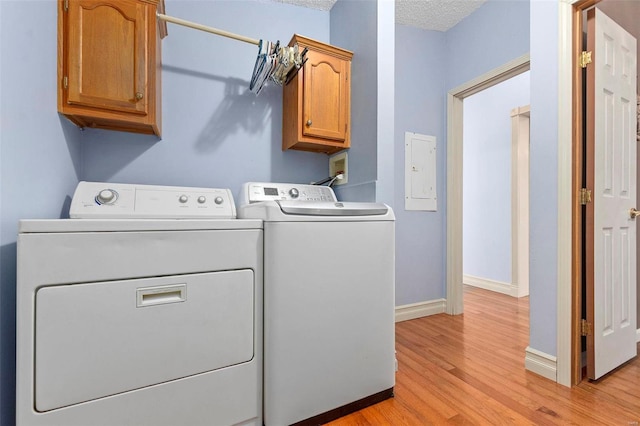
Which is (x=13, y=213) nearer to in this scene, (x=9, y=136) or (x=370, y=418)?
(x=9, y=136)

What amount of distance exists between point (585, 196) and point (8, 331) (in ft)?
8.20

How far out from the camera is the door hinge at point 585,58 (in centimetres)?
152

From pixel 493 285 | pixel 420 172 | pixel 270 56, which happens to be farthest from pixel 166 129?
pixel 493 285

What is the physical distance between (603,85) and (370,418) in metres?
2.07

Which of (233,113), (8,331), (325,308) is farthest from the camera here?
(233,113)

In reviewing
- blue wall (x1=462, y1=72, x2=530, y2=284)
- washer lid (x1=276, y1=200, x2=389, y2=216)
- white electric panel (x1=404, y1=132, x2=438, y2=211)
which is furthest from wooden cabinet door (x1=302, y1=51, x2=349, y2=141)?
blue wall (x1=462, y1=72, x2=530, y2=284)

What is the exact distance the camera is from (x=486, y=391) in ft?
4.78

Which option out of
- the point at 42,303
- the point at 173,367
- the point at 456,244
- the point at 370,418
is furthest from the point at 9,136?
the point at 456,244

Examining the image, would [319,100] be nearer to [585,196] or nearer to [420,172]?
[420,172]

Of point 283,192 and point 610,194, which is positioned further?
point 283,192

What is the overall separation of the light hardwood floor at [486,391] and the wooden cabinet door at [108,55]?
1773 millimetres

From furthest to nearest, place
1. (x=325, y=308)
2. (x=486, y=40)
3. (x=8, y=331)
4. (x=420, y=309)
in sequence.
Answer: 1. (x=420, y=309)
2. (x=486, y=40)
3. (x=325, y=308)
4. (x=8, y=331)

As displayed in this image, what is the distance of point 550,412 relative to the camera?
4.26ft

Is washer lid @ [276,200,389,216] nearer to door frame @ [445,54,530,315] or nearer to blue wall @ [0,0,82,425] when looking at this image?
blue wall @ [0,0,82,425]
